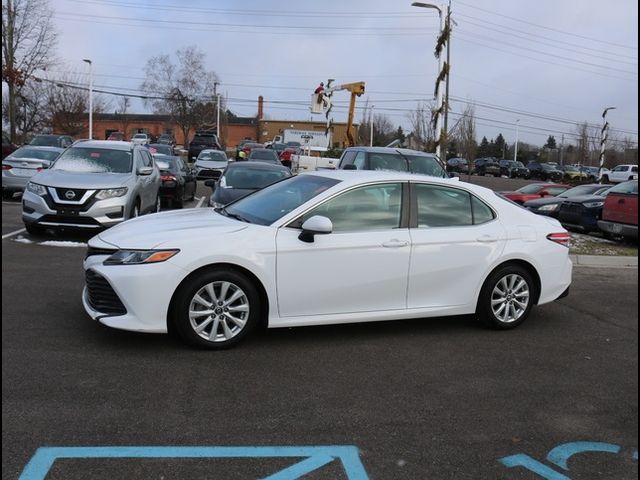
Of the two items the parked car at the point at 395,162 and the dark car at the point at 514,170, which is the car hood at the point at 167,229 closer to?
the parked car at the point at 395,162

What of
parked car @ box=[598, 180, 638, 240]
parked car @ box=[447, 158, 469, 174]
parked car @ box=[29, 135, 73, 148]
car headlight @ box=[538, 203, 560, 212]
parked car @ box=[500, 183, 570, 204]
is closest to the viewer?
parked car @ box=[598, 180, 638, 240]

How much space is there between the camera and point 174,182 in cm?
1508

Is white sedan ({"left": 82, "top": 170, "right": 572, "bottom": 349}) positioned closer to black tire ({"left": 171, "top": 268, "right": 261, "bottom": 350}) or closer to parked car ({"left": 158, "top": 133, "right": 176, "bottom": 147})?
black tire ({"left": 171, "top": 268, "right": 261, "bottom": 350})

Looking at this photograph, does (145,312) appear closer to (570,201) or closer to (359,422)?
(359,422)

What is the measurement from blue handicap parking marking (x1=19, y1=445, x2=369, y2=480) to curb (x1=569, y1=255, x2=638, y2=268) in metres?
8.23

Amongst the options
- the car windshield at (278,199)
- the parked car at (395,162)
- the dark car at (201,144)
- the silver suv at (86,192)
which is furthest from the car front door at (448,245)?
the dark car at (201,144)

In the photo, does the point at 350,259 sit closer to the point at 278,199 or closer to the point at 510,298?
the point at 278,199

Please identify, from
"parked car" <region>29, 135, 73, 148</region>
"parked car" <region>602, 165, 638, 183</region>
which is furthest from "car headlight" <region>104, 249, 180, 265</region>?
"parked car" <region>602, 165, 638, 183</region>

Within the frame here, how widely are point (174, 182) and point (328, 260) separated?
1072 cm

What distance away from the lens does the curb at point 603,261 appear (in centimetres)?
1045

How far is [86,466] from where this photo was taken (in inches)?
123

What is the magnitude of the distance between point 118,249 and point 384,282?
2.25 m

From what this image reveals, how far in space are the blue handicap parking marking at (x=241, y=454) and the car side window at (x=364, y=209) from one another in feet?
7.33

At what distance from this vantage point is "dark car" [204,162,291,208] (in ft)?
37.4
